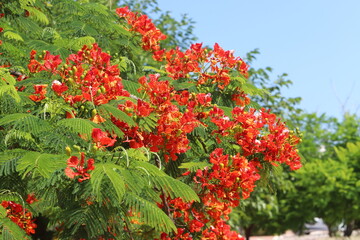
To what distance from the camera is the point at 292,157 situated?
455 centimetres

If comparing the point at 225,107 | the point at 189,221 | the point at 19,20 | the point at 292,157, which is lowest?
the point at 189,221

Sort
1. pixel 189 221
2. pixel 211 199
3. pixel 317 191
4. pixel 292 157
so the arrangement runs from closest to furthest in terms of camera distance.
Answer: pixel 211 199 < pixel 292 157 < pixel 189 221 < pixel 317 191

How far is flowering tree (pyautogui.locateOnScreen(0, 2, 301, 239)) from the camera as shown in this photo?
3.10 meters

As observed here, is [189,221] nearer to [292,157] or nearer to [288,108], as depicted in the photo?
[292,157]

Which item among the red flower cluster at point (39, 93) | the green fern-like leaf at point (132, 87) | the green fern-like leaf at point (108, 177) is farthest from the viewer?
the green fern-like leaf at point (132, 87)

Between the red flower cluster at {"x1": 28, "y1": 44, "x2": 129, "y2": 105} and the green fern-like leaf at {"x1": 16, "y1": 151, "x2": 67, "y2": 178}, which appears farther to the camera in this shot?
the red flower cluster at {"x1": 28, "y1": 44, "x2": 129, "y2": 105}

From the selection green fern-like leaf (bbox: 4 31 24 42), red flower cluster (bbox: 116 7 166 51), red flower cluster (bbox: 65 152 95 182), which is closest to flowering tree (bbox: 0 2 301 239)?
red flower cluster (bbox: 65 152 95 182)

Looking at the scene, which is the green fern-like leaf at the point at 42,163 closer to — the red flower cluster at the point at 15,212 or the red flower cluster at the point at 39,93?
the red flower cluster at the point at 39,93

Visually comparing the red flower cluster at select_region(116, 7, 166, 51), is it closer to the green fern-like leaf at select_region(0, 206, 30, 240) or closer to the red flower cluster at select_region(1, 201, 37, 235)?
the red flower cluster at select_region(1, 201, 37, 235)

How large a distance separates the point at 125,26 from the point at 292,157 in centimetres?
291

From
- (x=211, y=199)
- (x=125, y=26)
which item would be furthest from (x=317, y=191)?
(x=211, y=199)

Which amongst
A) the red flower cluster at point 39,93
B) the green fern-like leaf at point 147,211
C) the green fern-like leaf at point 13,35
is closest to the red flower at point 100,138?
the green fern-like leaf at point 147,211

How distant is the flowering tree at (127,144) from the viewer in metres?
3.10

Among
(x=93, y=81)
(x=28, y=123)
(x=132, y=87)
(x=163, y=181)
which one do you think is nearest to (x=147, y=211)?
(x=163, y=181)
